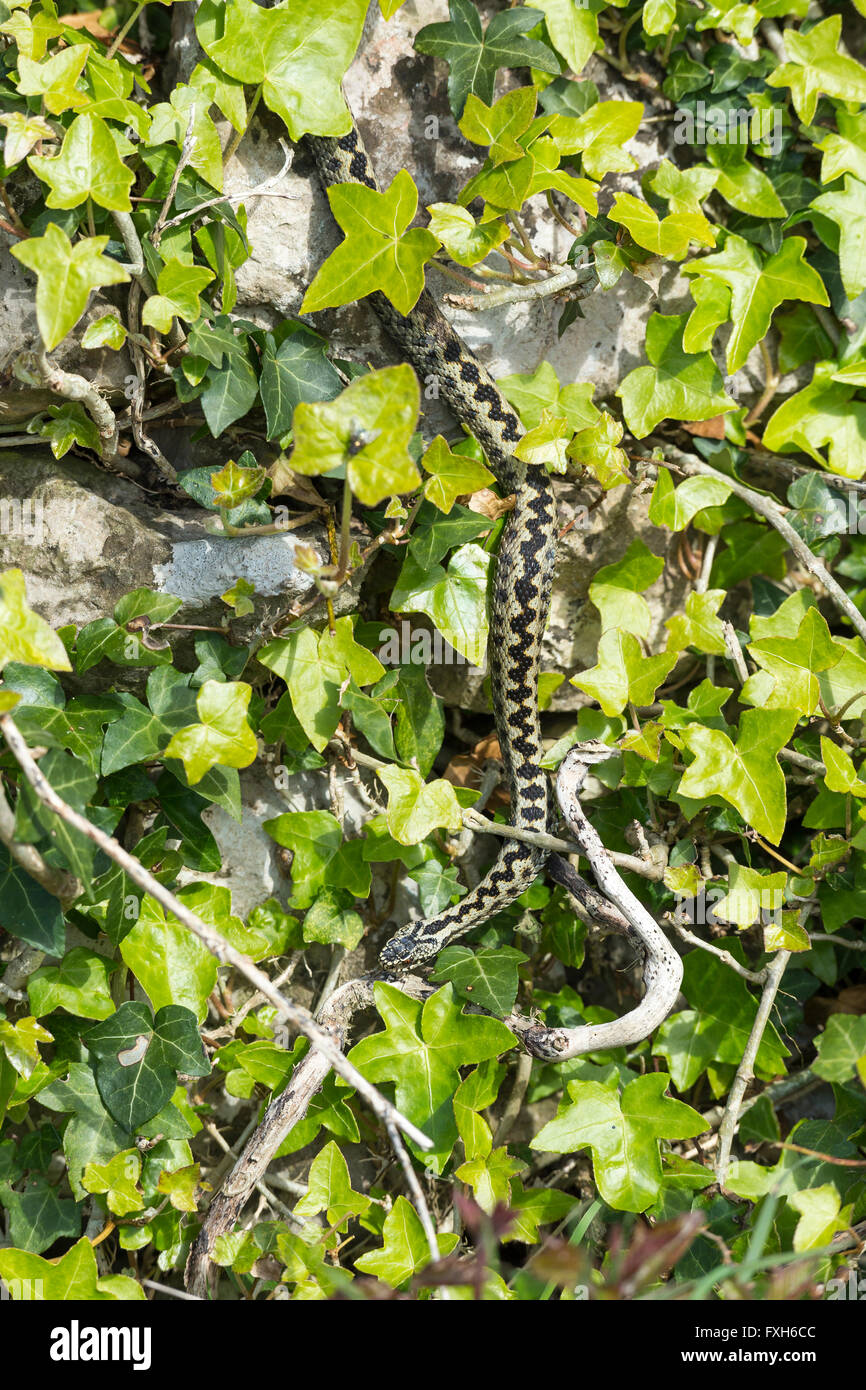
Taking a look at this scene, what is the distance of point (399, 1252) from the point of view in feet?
7.98

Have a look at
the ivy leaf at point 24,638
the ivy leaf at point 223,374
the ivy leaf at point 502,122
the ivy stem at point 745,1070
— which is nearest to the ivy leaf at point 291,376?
the ivy leaf at point 223,374

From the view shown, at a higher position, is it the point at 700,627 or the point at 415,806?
the point at 700,627

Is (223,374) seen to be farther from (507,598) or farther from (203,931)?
(203,931)

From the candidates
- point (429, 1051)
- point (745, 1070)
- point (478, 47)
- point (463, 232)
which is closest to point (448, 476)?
point (463, 232)

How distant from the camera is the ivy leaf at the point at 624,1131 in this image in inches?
97.5

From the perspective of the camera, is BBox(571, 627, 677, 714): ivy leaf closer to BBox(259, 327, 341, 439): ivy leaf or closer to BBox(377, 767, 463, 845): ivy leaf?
BBox(377, 767, 463, 845): ivy leaf

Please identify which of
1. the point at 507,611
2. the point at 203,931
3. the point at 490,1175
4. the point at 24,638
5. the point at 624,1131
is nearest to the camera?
the point at 203,931

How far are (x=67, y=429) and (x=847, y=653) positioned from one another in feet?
7.47

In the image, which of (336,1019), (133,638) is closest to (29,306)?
(133,638)

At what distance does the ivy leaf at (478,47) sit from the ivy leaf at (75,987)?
256cm

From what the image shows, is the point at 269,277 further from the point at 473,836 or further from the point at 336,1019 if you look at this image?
the point at 336,1019

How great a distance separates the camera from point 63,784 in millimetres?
2176

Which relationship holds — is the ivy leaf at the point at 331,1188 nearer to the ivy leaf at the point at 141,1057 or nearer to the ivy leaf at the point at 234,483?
the ivy leaf at the point at 141,1057

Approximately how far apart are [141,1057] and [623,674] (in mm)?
1666
